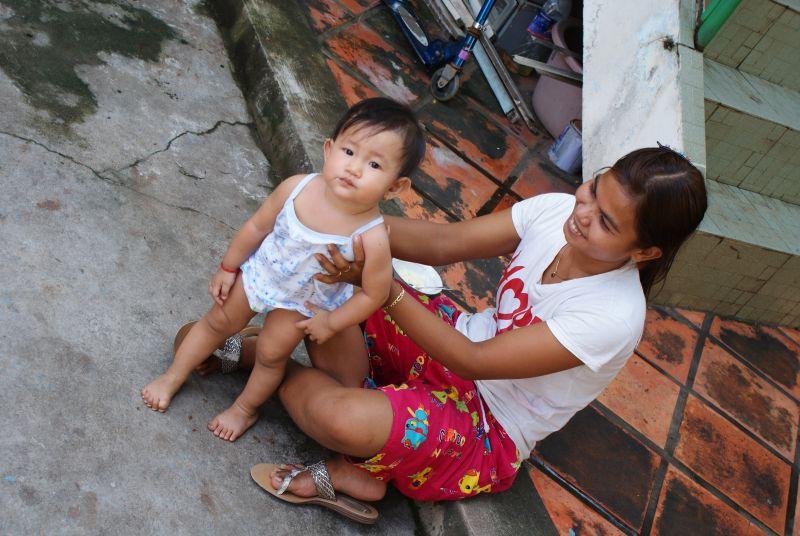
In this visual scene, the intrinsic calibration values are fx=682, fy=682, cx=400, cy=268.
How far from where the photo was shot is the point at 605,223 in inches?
63.5

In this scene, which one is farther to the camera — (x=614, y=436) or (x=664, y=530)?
(x=614, y=436)

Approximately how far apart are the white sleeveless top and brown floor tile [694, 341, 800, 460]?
6.48 ft

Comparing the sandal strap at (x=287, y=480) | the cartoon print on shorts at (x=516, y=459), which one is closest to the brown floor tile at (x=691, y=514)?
the cartoon print on shorts at (x=516, y=459)

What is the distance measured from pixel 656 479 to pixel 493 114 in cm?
240

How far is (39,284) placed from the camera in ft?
6.20

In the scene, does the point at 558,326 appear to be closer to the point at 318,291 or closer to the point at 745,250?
the point at 318,291

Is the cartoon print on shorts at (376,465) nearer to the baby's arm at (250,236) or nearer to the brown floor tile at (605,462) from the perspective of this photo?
the baby's arm at (250,236)

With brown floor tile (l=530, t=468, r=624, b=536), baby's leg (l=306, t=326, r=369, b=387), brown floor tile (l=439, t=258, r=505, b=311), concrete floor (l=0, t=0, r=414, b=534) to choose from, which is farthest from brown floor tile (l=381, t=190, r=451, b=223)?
brown floor tile (l=530, t=468, r=624, b=536)

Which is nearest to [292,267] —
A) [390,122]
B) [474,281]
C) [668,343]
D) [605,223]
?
[390,122]

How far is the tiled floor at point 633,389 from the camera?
235 centimetres

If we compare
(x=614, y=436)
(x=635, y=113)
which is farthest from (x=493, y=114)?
(x=614, y=436)

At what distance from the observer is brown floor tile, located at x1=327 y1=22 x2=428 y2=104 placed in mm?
3725

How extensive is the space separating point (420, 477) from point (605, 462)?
0.89m

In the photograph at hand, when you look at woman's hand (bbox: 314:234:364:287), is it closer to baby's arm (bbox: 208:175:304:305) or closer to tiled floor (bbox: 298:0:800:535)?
baby's arm (bbox: 208:175:304:305)
